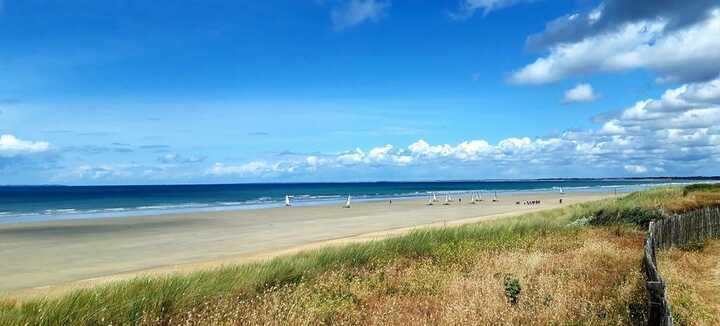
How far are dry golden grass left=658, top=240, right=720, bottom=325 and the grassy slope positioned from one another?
22.5 inches

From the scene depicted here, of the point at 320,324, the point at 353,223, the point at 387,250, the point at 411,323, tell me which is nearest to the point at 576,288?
the point at 411,323

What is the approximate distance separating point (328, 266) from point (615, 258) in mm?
5730

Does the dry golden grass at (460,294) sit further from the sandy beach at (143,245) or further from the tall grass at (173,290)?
the sandy beach at (143,245)

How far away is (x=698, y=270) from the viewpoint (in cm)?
1141

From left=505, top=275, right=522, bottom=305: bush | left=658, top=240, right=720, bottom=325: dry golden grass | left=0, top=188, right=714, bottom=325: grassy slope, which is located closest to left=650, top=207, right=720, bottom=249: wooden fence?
left=658, top=240, right=720, bottom=325: dry golden grass

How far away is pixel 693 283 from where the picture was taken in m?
9.79

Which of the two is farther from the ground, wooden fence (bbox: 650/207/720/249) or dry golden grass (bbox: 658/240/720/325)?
wooden fence (bbox: 650/207/720/249)

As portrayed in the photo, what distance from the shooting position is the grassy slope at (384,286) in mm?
7172

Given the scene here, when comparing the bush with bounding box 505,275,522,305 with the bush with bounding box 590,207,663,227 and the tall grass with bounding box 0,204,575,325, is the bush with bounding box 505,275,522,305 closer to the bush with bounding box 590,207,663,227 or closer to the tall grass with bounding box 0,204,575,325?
the tall grass with bounding box 0,204,575,325

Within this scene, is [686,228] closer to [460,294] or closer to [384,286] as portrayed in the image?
[460,294]

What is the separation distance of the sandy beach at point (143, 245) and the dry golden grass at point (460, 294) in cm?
572

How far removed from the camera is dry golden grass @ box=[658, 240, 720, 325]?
300 inches

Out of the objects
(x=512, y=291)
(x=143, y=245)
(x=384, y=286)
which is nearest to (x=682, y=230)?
(x=512, y=291)

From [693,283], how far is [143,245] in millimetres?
20145
